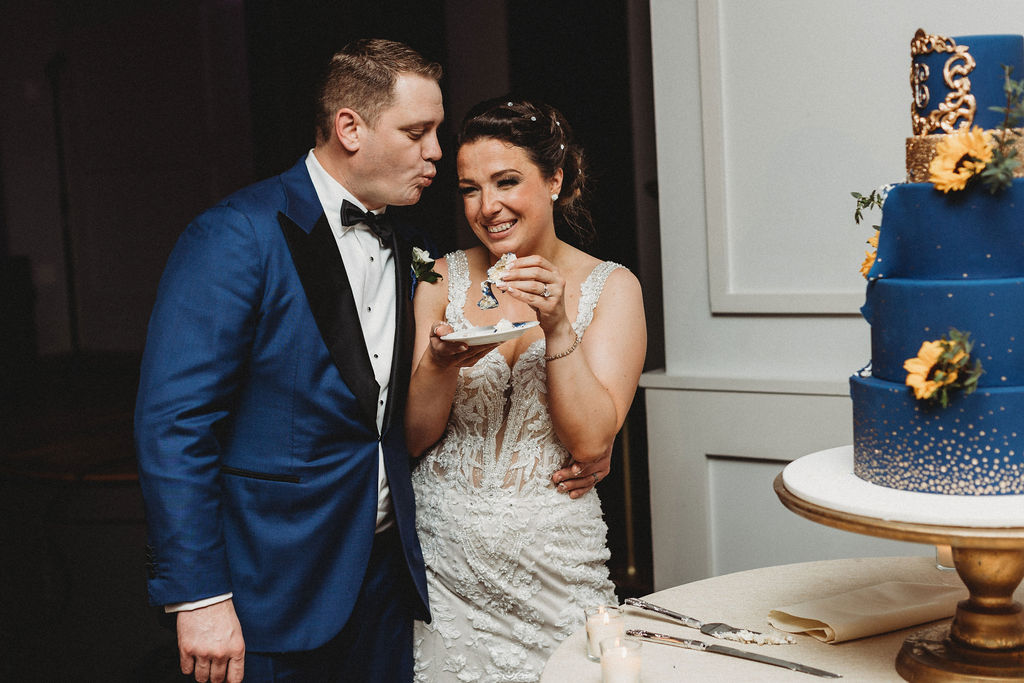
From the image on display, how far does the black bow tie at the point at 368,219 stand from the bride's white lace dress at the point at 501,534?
29cm

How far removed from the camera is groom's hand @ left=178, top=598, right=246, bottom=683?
1.94 m

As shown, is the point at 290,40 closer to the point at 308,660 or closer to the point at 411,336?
the point at 411,336

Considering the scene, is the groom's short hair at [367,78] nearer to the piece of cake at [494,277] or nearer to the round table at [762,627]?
the piece of cake at [494,277]

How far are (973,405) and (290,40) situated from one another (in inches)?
156

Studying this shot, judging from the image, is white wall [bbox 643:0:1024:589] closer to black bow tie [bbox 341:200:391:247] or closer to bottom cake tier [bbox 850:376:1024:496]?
black bow tie [bbox 341:200:391:247]

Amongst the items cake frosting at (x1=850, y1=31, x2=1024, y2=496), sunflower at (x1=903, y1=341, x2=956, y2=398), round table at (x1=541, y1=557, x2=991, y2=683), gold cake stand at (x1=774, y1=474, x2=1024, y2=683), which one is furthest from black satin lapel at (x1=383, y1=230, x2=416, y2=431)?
sunflower at (x1=903, y1=341, x2=956, y2=398)

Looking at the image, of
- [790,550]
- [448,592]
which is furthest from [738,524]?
[448,592]

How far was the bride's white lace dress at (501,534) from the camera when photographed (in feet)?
7.66

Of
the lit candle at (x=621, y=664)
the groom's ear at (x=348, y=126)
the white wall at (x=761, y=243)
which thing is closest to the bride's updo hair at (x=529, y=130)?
the groom's ear at (x=348, y=126)

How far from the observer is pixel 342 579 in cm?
214

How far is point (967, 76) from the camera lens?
1583 millimetres

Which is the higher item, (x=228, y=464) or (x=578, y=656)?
(x=228, y=464)

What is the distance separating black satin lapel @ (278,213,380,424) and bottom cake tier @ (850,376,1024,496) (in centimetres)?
104

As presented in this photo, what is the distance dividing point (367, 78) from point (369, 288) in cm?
46
